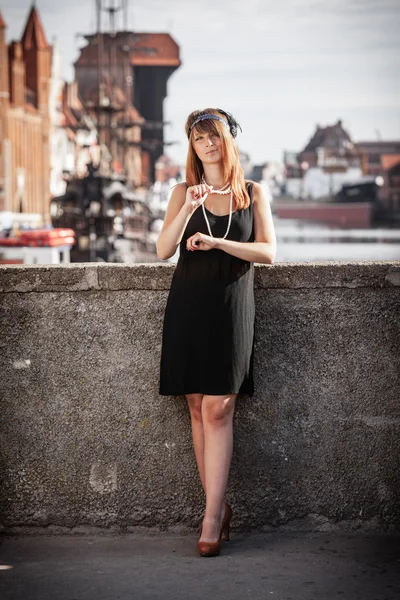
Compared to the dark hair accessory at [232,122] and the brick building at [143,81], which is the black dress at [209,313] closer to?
the dark hair accessory at [232,122]

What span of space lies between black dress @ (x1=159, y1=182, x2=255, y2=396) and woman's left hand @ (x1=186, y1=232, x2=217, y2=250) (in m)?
0.10

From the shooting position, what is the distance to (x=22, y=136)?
259 ft

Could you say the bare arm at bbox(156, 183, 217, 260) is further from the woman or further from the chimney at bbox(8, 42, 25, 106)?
the chimney at bbox(8, 42, 25, 106)

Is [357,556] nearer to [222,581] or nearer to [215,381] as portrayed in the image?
[222,581]

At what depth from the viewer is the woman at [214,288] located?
12.7 feet

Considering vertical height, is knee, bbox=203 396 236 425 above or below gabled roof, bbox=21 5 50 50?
below

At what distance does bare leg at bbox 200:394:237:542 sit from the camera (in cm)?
394

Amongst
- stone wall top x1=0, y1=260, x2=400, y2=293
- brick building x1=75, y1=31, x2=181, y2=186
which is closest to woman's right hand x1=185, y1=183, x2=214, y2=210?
stone wall top x1=0, y1=260, x2=400, y2=293

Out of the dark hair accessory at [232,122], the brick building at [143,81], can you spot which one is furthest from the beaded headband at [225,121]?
the brick building at [143,81]

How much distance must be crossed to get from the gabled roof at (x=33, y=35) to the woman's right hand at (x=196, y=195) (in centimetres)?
9616

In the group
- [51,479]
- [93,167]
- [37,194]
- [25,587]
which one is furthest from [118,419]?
[37,194]

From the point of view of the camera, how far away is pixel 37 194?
82.7 meters

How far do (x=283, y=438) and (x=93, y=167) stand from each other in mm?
62213

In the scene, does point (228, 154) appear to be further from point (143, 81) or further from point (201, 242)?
point (143, 81)
